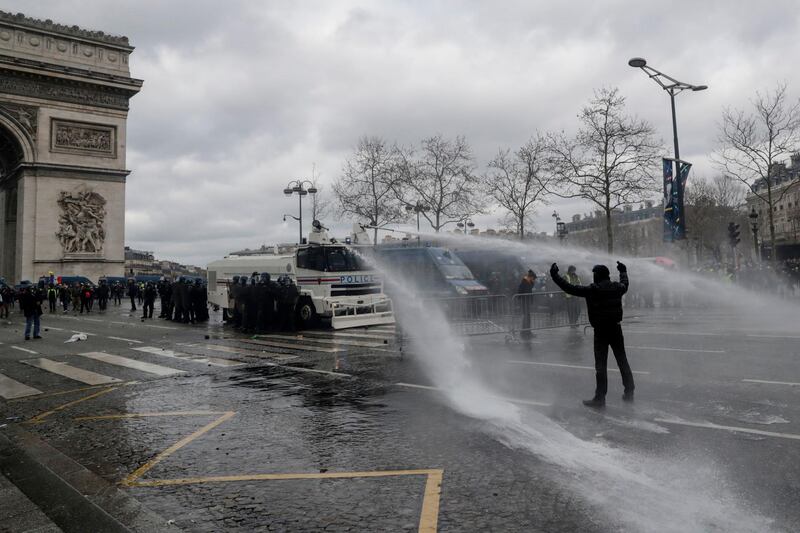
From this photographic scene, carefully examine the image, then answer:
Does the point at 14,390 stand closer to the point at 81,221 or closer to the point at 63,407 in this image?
Result: the point at 63,407

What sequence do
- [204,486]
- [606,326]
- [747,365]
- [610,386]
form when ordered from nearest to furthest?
1. [204,486]
2. [606,326]
3. [610,386]
4. [747,365]

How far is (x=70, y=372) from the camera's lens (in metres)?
10.9

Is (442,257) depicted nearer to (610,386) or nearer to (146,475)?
(610,386)

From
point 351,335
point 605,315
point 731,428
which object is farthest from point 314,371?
point 731,428

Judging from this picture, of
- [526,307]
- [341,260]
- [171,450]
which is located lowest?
[171,450]

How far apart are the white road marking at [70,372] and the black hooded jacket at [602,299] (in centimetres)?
815

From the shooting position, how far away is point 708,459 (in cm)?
475

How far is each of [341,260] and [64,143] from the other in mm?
35345

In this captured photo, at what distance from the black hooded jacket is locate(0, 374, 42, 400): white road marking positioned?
861 cm

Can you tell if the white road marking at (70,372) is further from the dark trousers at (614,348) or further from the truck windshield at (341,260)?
the truck windshield at (341,260)

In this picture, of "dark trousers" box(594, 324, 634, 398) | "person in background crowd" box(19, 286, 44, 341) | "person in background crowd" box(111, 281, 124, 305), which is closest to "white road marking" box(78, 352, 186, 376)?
"person in background crowd" box(19, 286, 44, 341)

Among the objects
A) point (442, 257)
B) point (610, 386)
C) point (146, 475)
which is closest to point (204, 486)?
point (146, 475)

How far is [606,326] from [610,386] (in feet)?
4.70

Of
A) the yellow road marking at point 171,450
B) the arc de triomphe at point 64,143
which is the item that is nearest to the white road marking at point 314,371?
the yellow road marking at point 171,450
